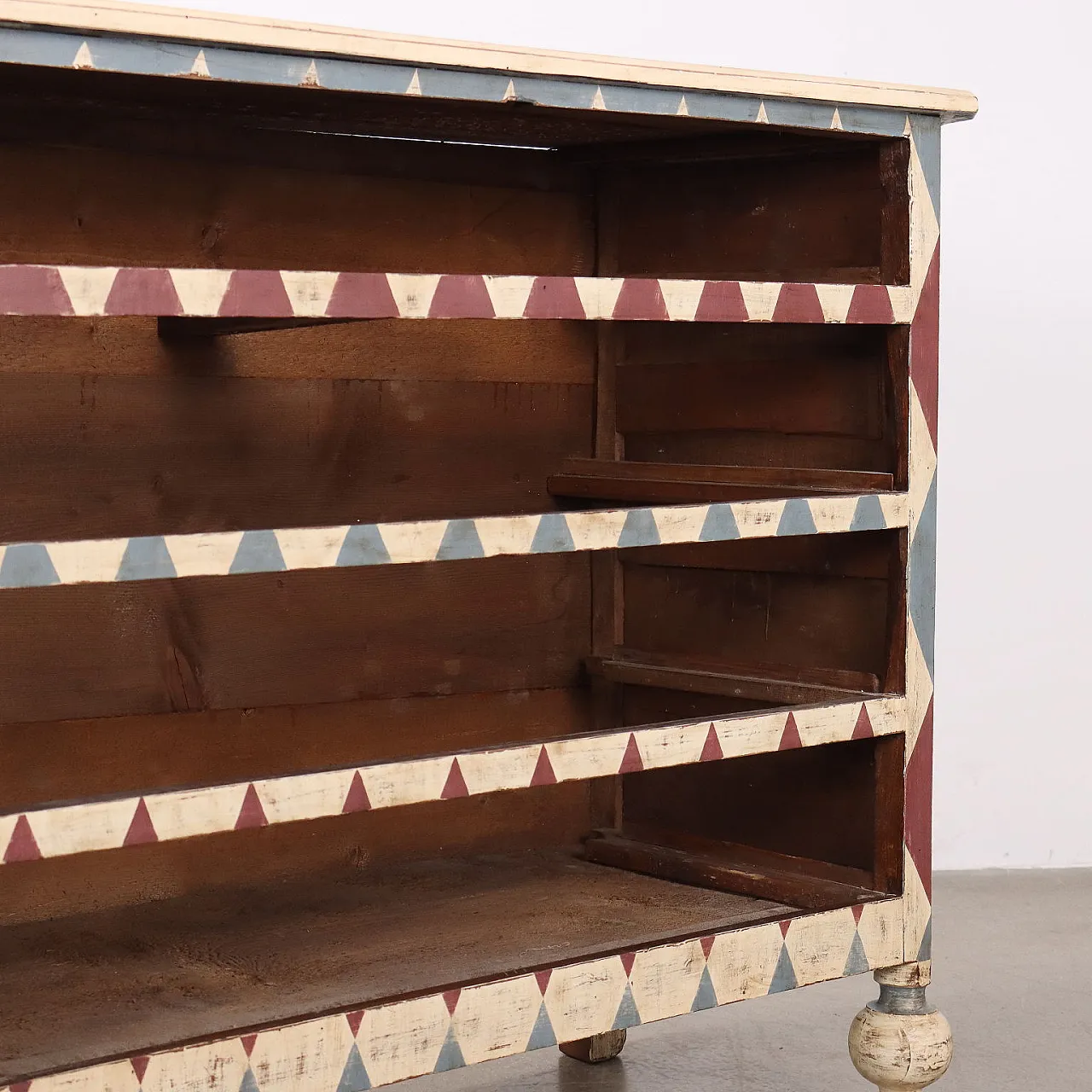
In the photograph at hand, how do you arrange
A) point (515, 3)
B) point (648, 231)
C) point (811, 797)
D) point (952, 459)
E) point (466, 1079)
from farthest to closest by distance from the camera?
point (952, 459) → point (515, 3) → point (466, 1079) → point (648, 231) → point (811, 797)

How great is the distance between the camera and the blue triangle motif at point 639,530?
173 centimetres

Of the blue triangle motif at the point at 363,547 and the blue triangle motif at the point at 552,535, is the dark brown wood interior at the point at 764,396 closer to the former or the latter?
the blue triangle motif at the point at 552,535

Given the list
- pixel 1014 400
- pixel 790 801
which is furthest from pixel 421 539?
pixel 1014 400

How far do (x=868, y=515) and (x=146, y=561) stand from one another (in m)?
0.88

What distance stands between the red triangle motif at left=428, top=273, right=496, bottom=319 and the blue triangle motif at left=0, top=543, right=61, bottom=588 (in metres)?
0.41

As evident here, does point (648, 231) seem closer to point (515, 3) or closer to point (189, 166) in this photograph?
point (189, 166)

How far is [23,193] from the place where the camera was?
78.0 inches

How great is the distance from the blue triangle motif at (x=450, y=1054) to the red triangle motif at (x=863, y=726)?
0.60 metres

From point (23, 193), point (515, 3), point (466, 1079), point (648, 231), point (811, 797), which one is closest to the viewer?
point (23, 193)

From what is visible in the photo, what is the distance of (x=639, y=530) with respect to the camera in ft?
5.71

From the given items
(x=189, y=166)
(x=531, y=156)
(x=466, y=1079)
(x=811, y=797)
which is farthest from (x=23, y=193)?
(x=466, y=1079)

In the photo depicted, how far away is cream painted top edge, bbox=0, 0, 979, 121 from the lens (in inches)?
56.8

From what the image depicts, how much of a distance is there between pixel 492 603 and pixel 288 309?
3.14 feet

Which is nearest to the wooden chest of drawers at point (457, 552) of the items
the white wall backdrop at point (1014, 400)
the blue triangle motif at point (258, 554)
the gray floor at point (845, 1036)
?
the blue triangle motif at point (258, 554)
